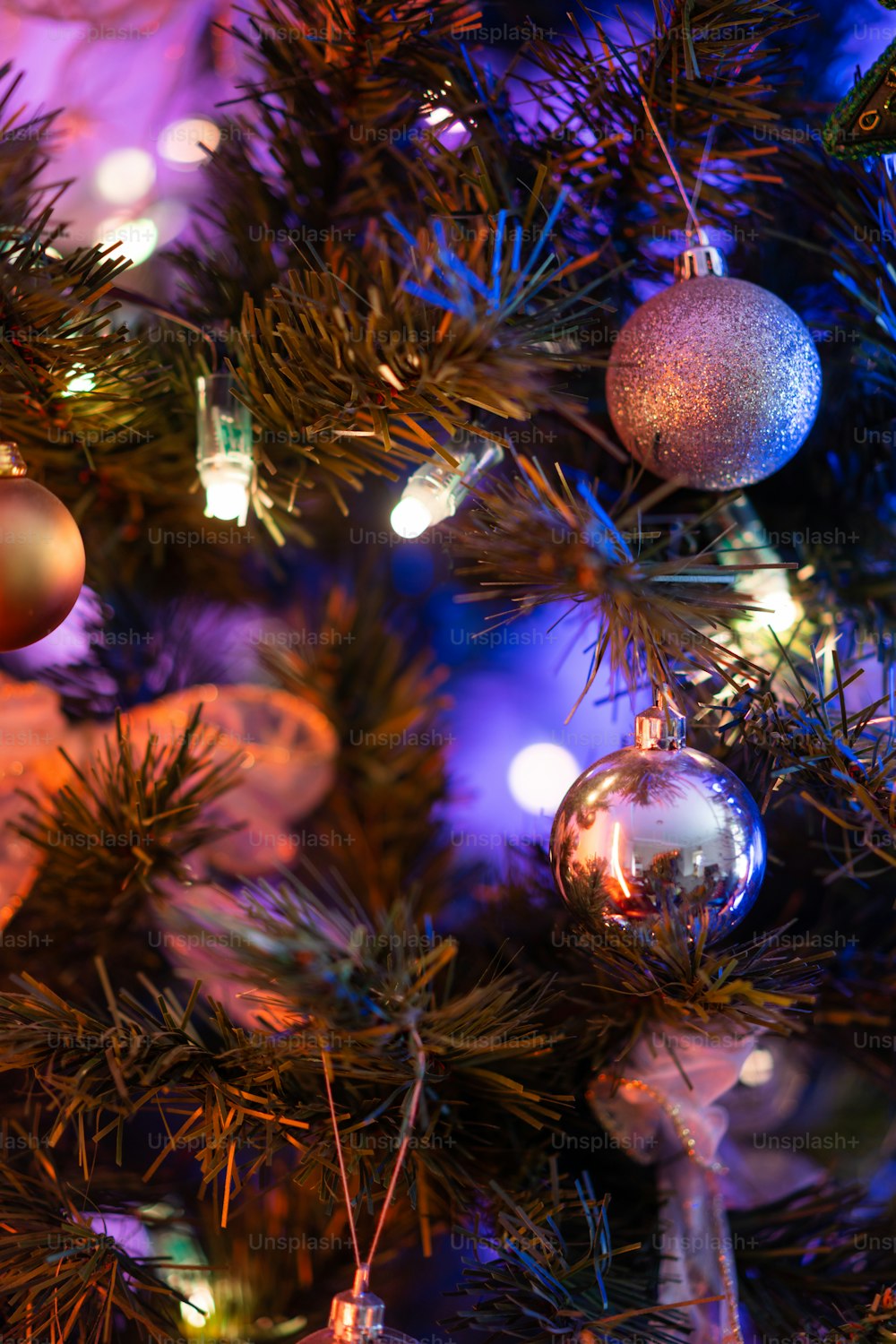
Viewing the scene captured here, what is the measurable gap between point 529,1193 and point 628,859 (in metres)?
0.18

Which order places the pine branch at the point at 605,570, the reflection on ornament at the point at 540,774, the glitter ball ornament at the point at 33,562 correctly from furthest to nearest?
the reflection on ornament at the point at 540,774 < the glitter ball ornament at the point at 33,562 < the pine branch at the point at 605,570

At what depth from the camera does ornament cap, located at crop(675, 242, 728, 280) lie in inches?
20.2

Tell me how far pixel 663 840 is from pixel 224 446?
0.29 metres

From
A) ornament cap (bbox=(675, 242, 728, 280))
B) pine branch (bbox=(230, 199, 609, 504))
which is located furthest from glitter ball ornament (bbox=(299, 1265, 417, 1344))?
ornament cap (bbox=(675, 242, 728, 280))

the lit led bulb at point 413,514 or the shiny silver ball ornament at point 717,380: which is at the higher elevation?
the shiny silver ball ornament at point 717,380

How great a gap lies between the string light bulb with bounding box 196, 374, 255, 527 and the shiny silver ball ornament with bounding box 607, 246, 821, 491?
19cm

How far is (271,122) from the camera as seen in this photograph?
0.60 meters

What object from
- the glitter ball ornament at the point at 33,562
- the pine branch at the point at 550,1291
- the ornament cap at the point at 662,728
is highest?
the glitter ball ornament at the point at 33,562

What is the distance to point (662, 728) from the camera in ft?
1.48

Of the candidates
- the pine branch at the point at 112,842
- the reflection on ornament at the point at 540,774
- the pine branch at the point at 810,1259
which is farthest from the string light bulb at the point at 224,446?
the pine branch at the point at 810,1259

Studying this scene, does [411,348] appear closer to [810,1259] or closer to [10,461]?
[10,461]

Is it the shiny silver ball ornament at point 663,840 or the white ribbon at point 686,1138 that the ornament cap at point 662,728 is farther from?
the white ribbon at point 686,1138

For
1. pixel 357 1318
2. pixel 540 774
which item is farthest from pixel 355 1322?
pixel 540 774

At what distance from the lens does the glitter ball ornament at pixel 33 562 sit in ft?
1.55
